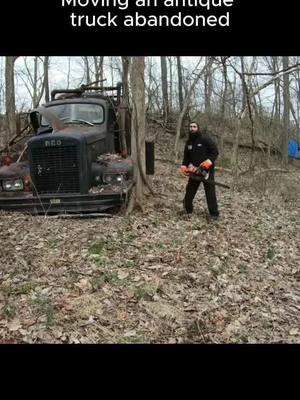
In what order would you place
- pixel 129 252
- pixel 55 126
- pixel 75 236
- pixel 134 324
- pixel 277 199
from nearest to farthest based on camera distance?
pixel 134 324, pixel 129 252, pixel 75 236, pixel 55 126, pixel 277 199

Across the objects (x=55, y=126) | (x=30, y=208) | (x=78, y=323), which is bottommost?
(x=78, y=323)

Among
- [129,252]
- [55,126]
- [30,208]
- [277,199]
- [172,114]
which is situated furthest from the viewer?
[172,114]

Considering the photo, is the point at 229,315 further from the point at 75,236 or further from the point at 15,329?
the point at 75,236

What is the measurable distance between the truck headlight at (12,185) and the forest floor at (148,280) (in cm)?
61

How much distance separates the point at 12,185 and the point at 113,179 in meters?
2.00

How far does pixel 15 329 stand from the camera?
4.82 m

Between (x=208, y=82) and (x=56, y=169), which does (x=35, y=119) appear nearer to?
(x=56, y=169)

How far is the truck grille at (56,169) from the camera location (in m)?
8.98

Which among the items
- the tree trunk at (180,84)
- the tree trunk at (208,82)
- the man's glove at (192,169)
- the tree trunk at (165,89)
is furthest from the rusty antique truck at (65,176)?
the tree trunk at (180,84)

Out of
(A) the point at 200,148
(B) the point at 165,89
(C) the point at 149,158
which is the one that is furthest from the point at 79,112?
(B) the point at 165,89

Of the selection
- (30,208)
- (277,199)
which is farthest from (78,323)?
(277,199)

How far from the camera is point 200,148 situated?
905cm

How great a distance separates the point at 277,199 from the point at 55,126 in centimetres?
668

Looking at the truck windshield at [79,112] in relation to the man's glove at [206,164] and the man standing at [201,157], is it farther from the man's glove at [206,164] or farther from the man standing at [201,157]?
the man's glove at [206,164]
